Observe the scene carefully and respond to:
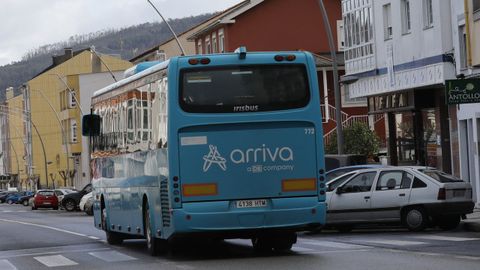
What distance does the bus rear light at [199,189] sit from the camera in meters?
17.9

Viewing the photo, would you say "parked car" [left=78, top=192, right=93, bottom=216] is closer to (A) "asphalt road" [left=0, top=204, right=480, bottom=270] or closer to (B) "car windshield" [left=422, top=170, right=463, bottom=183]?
(A) "asphalt road" [left=0, top=204, right=480, bottom=270]

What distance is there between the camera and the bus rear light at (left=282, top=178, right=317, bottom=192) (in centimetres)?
1823

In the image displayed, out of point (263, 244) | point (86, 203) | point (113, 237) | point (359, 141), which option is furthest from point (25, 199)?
point (263, 244)

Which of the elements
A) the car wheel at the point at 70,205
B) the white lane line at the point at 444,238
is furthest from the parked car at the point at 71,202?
the white lane line at the point at 444,238

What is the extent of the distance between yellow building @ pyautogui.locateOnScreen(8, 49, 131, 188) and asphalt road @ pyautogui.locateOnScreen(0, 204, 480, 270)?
75.4 metres

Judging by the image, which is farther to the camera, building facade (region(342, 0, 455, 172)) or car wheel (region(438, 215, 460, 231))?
building facade (region(342, 0, 455, 172))

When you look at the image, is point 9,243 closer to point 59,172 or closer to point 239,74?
point 239,74

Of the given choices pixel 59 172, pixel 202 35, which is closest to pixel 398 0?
pixel 202 35

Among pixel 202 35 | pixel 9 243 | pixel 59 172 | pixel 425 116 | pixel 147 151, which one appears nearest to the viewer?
pixel 147 151

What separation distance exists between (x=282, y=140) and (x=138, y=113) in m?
3.76

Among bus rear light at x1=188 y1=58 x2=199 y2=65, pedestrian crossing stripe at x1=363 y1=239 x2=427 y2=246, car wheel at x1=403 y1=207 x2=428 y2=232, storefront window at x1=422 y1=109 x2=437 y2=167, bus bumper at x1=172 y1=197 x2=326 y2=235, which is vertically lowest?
pedestrian crossing stripe at x1=363 y1=239 x2=427 y2=246

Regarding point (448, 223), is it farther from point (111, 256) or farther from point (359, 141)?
point (359, 141)

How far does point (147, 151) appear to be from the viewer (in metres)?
20.0

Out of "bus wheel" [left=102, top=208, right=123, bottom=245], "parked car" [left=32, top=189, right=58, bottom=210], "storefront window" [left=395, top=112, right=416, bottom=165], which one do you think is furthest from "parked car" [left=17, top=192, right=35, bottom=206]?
"bus wheel" [left=102, top=208, right=123, bottom=245]
